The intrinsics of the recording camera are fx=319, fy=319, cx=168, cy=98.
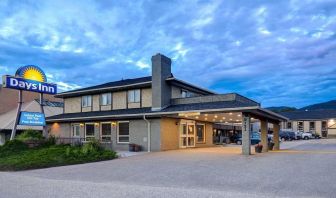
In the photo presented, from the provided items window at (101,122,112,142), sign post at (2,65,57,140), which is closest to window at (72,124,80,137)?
window at (101,122,112,142)

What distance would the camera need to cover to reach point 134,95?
Result: 2862 cm

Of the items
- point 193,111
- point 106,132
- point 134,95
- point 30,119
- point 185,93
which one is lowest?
point 106,132

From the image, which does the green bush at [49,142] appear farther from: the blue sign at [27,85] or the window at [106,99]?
the window at [106,99]

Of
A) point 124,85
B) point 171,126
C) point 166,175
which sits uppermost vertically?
point 124,85

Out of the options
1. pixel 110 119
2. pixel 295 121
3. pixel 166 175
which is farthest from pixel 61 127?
pixel 295 121

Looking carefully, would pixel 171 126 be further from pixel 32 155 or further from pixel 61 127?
pixel 61 127

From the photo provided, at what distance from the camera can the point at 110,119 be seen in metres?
27.9

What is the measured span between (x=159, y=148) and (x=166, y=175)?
459 inches

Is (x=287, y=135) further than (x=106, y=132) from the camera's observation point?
Yes

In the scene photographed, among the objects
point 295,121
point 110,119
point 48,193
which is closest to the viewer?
point 48,193

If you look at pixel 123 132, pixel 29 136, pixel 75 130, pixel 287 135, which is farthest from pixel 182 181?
pixel 287 135

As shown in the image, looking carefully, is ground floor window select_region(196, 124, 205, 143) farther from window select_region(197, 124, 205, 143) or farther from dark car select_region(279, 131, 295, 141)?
dark car select_region(279, 131, 295, 141)

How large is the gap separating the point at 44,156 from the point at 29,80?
8329mm

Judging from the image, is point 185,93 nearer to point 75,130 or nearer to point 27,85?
point 75,130
